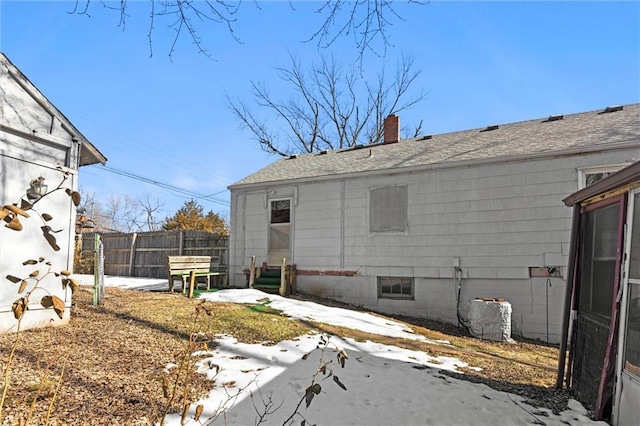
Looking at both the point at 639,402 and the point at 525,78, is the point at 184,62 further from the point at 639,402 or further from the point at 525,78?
the point at 525,78

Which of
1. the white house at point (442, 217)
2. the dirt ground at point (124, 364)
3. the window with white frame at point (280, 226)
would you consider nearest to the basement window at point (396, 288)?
the white house at point (442, 217)

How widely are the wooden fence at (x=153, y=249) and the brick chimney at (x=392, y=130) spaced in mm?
6557

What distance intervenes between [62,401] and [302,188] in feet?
30.1

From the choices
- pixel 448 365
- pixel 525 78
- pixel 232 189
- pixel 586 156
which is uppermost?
pixel 525 78

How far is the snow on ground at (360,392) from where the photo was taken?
3.90m

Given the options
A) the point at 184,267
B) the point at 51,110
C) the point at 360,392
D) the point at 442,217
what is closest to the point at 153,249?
the point at 184,267

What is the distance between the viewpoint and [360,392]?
14.8ft

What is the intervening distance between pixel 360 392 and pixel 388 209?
6.96m

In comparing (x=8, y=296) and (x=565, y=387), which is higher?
(x=8, y=296)

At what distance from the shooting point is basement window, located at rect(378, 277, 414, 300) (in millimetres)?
10680

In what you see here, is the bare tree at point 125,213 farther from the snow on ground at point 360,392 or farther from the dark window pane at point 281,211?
the snow on ground at point 360,392

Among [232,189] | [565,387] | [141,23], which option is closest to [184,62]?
[141,23]

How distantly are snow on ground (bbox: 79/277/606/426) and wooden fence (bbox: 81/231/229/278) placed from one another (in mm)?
8607

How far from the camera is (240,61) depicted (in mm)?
4500
